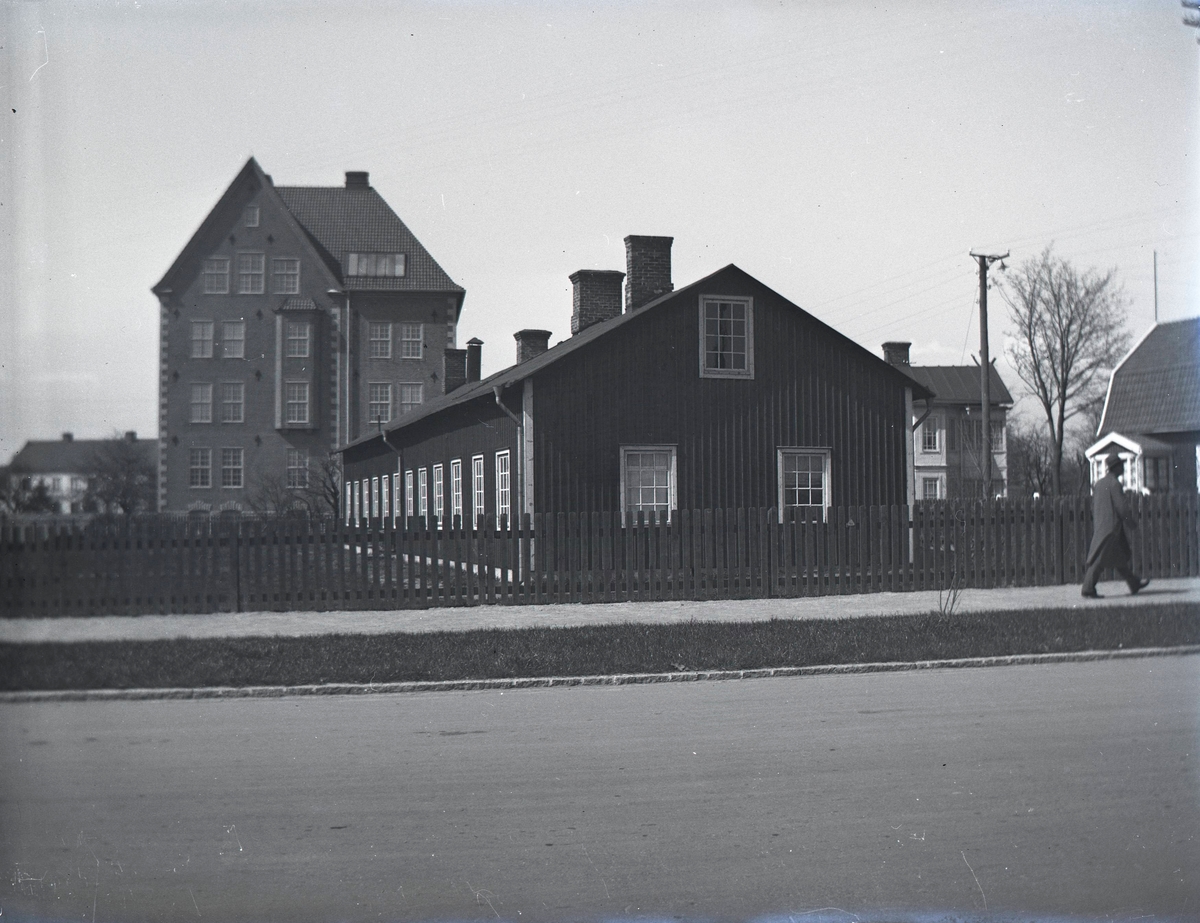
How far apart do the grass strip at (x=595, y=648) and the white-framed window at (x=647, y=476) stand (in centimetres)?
660

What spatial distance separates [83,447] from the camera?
586 cm

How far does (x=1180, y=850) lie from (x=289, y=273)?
620 cm

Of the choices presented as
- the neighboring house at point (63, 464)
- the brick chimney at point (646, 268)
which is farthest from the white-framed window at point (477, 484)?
the neighboring house at point (63, 464)

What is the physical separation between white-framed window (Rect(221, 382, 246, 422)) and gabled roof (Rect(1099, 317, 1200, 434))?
21.9 ft

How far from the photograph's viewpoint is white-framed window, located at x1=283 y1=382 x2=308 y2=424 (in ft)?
27.3

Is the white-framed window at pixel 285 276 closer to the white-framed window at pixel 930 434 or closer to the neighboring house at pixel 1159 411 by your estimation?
the neighboring house at pixel 1159 411

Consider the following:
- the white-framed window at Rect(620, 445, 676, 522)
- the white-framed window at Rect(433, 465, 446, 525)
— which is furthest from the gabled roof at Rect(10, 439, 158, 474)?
the white-framed window at Rect(433, 465, 446, 525)

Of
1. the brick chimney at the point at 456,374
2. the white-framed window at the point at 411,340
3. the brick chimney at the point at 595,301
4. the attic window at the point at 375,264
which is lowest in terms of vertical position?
the white-framed window at the point at 411,340

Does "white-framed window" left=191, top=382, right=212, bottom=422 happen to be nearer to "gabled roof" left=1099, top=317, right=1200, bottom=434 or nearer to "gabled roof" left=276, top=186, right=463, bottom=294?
"gabled roof" left=276, top=186, right=463, bottom=294

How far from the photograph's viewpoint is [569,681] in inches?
388

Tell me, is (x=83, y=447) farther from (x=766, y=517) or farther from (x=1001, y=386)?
(x=766, y=517)

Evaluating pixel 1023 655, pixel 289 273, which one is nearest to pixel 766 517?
pixel 1023 655

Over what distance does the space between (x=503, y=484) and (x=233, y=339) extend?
13.9 metres

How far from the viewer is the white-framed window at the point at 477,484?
73.8 feet
